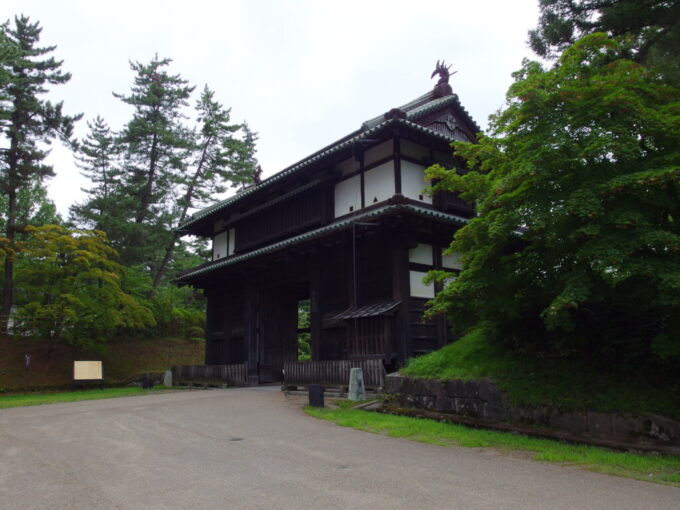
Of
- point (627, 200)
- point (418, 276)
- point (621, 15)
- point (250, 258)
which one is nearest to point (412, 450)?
point (627, 200)

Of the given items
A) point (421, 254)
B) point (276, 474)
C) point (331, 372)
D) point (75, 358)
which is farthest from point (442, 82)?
point (75, 358)

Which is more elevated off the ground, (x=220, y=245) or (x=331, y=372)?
(x=220, y=245)

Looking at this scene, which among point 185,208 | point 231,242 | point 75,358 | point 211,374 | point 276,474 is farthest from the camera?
point 185,208

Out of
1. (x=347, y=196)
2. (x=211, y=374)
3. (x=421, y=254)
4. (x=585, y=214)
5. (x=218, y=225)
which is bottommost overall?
(x=211, y=374)

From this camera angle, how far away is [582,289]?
23.2 ft

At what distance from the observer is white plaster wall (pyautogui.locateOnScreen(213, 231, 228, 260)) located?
23.8 m

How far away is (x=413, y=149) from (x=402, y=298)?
16.6 feet

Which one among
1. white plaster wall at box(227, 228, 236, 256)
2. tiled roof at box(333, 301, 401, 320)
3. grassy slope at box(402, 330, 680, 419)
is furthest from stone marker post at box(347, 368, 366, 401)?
white plaster wall at box(227, 228, 236, 256)

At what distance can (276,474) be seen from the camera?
6.03 m

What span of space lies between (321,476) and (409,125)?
11.3 metres

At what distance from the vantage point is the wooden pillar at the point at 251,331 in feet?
68.0

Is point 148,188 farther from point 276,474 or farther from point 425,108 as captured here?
point 276,474

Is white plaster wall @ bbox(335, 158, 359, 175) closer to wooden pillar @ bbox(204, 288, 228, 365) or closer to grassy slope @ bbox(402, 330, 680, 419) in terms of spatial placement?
grassy slope @ bbox(402, 330, 680, 419)

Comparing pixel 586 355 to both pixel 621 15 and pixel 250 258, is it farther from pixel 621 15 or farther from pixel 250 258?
pixel 250 258
